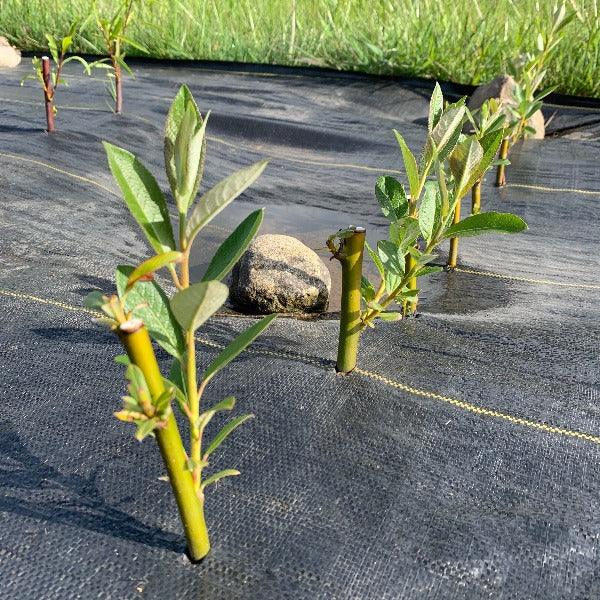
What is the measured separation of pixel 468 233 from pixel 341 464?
466mm

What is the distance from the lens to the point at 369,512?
1.09m

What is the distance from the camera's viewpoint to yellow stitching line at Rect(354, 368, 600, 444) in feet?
4.22

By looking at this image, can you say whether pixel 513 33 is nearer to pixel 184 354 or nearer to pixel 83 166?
pixel 83 166

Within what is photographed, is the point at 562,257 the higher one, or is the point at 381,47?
the point at 381,47

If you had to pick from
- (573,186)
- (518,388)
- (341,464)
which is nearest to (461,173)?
(518,388)

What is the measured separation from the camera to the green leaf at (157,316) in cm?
82

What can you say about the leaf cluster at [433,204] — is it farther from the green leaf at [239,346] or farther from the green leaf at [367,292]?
the green leaf at [239,346]

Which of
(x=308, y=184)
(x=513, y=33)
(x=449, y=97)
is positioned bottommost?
(x=308, y=184)

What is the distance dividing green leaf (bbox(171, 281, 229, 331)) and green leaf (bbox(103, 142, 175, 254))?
0.07m

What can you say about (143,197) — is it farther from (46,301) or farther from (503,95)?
(503,95)

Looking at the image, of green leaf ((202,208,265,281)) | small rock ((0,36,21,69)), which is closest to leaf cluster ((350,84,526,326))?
green leaf ((202,208,265,281))

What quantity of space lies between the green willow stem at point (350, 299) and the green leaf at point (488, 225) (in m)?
0.17

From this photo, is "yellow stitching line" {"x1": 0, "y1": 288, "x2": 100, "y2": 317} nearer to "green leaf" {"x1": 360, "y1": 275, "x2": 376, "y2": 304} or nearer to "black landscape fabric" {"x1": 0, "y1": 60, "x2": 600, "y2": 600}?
"black landscape fabric" {"x1": 0, "y1": 60, "x2": 600, "y2": 600}

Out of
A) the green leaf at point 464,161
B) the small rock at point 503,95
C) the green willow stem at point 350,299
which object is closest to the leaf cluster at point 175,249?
the green willow stem at point 350,299
